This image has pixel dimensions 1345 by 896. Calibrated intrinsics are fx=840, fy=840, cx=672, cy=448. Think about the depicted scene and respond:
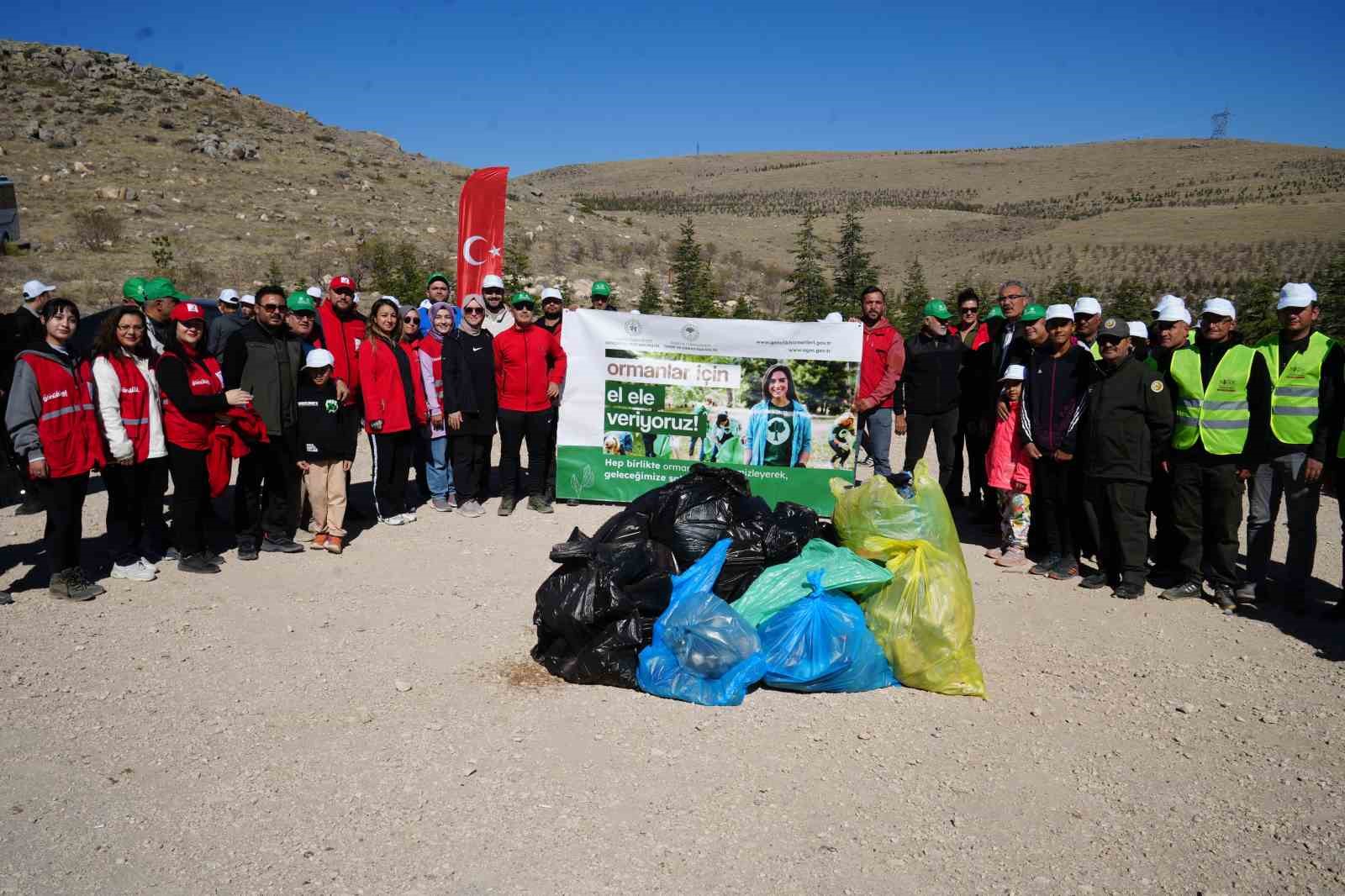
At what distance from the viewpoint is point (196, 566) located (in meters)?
6.45

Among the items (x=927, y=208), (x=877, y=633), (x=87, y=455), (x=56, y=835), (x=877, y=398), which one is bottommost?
(x=56, y=835)

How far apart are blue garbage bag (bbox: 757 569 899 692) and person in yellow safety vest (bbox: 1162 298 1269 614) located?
10.2 ft

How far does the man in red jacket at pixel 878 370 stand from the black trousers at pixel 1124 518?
1934 millimetres

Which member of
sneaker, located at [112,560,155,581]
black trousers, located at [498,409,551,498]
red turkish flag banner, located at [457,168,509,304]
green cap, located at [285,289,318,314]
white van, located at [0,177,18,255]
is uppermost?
white van, located at [0,177,18,255]

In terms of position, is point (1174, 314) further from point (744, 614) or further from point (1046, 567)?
point (744, 614)

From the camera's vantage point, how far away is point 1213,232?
50156 mm

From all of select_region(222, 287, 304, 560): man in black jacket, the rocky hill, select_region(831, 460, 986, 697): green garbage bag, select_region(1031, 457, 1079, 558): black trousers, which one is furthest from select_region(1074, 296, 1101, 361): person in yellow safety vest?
the rocky hill

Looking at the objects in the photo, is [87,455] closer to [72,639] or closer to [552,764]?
[72,639]

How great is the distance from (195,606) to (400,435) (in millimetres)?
2469

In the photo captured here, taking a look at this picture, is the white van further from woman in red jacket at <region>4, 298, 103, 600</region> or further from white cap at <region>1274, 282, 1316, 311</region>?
white cap at <region>1274, 282, 1316, 311</region>

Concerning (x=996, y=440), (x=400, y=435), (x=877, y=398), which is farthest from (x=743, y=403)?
(x=400, y=435)

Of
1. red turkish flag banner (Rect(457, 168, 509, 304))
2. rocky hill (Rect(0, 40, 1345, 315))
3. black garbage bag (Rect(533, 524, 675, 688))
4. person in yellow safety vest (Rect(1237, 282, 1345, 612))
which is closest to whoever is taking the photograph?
black garbage bag (Rect(533, 524, 675, 688))

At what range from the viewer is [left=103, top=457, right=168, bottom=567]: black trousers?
6203 millimetres

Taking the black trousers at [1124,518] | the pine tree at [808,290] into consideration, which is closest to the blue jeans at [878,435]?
the black trousers at [1124,518]
